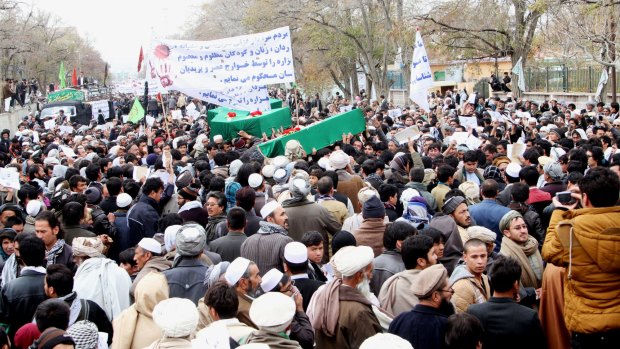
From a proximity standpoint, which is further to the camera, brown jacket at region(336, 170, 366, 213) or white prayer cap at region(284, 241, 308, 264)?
brown jacket at region(336, 170, 366, 213)

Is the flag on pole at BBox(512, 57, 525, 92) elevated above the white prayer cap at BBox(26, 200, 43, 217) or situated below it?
above

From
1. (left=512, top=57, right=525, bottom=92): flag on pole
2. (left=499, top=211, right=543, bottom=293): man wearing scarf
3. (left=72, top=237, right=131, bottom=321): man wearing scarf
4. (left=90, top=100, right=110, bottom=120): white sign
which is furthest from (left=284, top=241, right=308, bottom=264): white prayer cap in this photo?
(left=90, top=100, right=110, bottom=120): white sign

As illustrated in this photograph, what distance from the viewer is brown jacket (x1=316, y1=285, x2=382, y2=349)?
489 centimetres

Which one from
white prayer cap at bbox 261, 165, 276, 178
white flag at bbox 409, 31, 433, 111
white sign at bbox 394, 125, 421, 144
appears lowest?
white sign at bbox 394, 125, 421, 144

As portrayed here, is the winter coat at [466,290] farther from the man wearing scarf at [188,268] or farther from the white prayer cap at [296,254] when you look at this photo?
the man wearing scarf at [188,268]

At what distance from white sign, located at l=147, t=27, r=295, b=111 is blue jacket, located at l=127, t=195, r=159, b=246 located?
621cm

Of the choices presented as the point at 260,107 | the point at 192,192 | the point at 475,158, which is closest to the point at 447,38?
the point at 260,107

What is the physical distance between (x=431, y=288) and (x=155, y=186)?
4.58 m

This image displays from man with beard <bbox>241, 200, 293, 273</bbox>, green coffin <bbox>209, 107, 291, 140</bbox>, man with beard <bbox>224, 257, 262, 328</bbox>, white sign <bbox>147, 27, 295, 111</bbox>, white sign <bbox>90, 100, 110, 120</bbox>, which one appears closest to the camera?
man with beard <bbox>224, 257, 262, 328</bbox>

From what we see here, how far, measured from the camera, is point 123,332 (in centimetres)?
516

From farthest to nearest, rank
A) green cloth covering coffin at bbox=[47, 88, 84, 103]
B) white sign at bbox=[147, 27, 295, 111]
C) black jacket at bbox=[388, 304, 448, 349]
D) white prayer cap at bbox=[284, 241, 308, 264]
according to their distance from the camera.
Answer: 1. green cloth covering coffin at bbox=[47, 88, 84, 103]
2. white sign at bbox=[147, 27, 295, 111]
3. white prayer cap at bbox=[284, 241, 308, 264]
4. black jacket at bbox=[388, 304, 448, 349]

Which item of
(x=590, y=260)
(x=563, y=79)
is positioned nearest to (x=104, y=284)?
(x=590, y=260)

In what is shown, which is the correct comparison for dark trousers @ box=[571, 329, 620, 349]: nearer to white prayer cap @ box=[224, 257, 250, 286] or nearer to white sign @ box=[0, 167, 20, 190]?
white prayer cap @ box=[224, 257, 250, 286]

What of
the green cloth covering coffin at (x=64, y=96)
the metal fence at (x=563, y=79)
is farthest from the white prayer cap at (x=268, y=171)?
the green cloth covering coffin at (x=64, y=96)
